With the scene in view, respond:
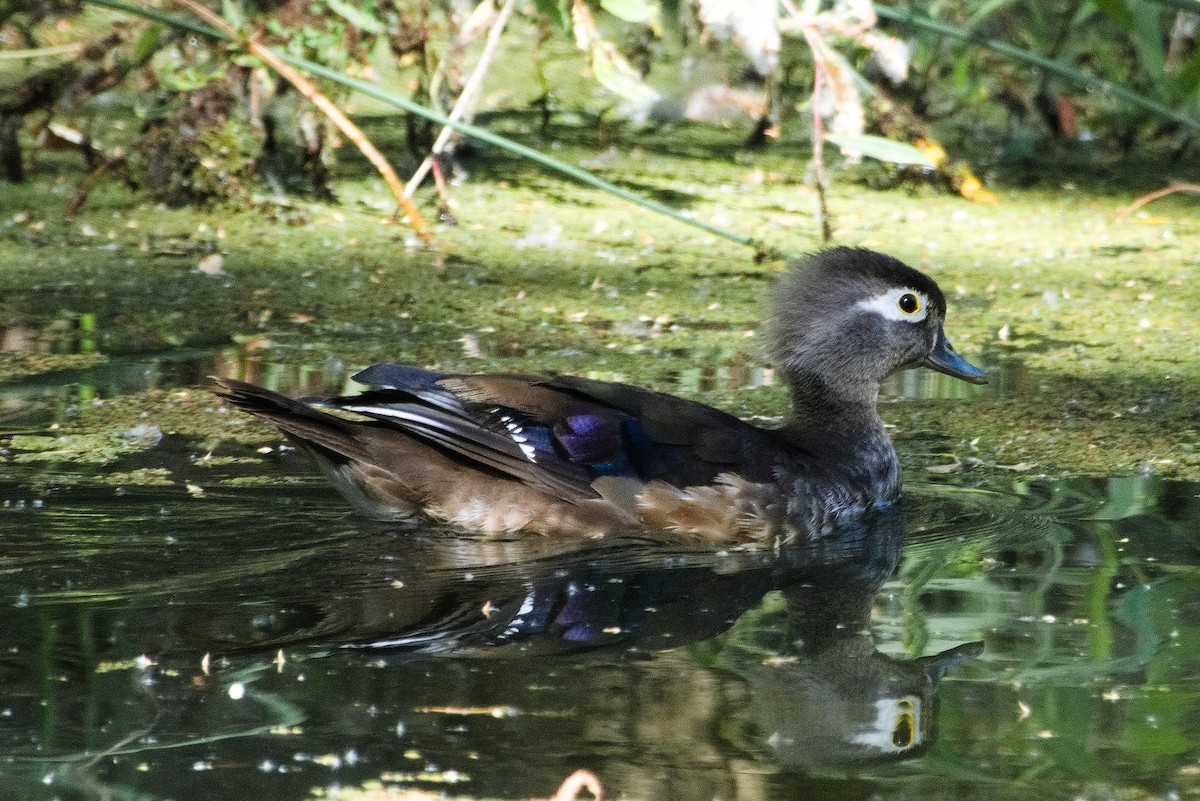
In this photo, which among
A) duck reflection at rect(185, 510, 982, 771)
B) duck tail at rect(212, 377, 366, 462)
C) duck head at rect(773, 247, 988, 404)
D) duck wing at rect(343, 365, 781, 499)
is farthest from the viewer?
duck head at rect(773, 247, 988, 404)

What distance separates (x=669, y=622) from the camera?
4.14 meters

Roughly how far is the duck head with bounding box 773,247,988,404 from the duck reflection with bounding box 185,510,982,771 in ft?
2.16

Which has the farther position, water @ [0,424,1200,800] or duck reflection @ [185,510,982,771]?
duck reflection @ [185,510,982,771]

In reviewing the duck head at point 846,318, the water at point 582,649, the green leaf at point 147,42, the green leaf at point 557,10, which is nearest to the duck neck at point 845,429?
the duck head at point 846,318

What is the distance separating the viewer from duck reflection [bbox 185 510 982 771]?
3.47m

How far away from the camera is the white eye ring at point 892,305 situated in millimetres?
5555

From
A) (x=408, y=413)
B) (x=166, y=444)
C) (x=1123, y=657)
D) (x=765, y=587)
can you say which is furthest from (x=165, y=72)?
(x=1123, y=657)

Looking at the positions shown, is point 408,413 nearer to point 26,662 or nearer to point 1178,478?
point 26,662

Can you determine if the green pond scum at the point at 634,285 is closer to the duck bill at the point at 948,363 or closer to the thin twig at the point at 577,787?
the duck bill at the point at 948,363

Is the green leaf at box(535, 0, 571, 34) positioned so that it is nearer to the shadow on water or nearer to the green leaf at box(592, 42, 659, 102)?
the green leaf at box(592, 42, 659, 102)

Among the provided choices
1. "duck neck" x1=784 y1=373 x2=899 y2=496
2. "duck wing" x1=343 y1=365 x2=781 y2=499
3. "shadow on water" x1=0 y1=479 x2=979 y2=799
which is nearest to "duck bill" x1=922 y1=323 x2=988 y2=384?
"duck neck" x1=784 y1=373 x2=899 y2=496

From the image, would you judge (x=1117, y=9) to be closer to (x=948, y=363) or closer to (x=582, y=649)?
(x=948, y=363)

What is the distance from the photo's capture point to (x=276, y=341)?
6.79 m

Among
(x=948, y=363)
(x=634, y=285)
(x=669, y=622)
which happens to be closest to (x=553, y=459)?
(x=669, y=622)
